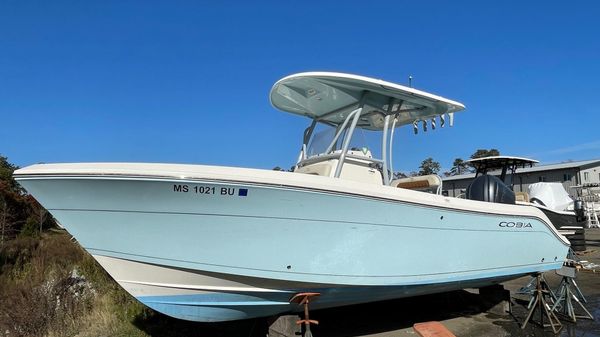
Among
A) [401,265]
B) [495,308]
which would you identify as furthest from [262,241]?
[495,308]

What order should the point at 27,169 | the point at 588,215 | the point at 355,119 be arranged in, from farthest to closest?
the point at 588,215 → the point at 355,119 → the point at 27,169

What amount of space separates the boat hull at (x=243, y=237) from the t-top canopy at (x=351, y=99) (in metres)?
1.53

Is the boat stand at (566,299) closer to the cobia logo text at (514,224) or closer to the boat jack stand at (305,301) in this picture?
the cobia logo text at (514,224)

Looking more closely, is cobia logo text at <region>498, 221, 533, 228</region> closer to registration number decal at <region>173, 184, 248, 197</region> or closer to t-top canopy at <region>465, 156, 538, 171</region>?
t-top canopy at <region>465, 156, 538, 171</region>

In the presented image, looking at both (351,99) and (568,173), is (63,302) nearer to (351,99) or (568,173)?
(351,99)

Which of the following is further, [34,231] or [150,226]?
[34,231]

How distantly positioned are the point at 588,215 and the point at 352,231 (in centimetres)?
2855

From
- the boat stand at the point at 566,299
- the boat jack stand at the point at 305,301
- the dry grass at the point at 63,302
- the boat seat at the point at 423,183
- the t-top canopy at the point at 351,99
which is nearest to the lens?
the boat jack stand at the point at 305,301

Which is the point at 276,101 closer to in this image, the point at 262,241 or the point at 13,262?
the point at 262,241

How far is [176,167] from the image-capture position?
413cm

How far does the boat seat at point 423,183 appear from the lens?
6.30 metres

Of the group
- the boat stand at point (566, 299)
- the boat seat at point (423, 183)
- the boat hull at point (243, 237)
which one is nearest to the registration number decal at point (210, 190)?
the boat hull at point (243, 237)

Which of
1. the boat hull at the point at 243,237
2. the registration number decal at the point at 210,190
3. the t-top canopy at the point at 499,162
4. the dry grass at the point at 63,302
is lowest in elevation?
the dry grass at the point at 63,302

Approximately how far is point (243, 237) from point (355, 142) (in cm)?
245
